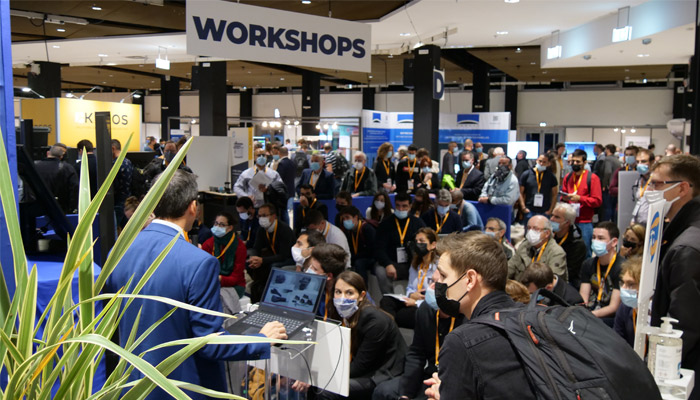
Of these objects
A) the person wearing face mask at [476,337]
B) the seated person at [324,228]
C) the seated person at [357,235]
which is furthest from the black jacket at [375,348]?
the seated person at [357,235]

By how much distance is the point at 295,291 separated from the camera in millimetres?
3029

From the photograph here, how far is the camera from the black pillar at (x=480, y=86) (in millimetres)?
15898

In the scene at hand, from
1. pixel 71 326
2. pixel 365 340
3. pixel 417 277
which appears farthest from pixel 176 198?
pixel 417 277

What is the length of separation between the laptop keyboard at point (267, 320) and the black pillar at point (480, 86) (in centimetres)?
1390

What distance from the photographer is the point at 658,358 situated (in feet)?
7.19

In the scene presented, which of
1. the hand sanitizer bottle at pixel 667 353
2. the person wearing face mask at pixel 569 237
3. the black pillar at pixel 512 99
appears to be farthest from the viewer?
the black pillar at pixel 512 99

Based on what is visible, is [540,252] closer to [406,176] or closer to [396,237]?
[396,237]

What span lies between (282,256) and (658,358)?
4.13 m

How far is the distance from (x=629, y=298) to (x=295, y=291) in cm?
181

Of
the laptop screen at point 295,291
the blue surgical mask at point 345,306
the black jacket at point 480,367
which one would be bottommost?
the blue surgical mask at point 345,306

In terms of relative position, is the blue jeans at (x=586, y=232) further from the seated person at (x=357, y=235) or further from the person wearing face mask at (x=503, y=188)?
the seated person at (x=357, y=235)

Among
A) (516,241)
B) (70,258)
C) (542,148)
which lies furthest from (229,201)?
(542,148)

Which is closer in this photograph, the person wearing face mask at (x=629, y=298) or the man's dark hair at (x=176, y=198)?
the man's dark hair at (x=176, y=198)

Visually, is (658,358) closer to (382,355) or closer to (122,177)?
(382,355)
